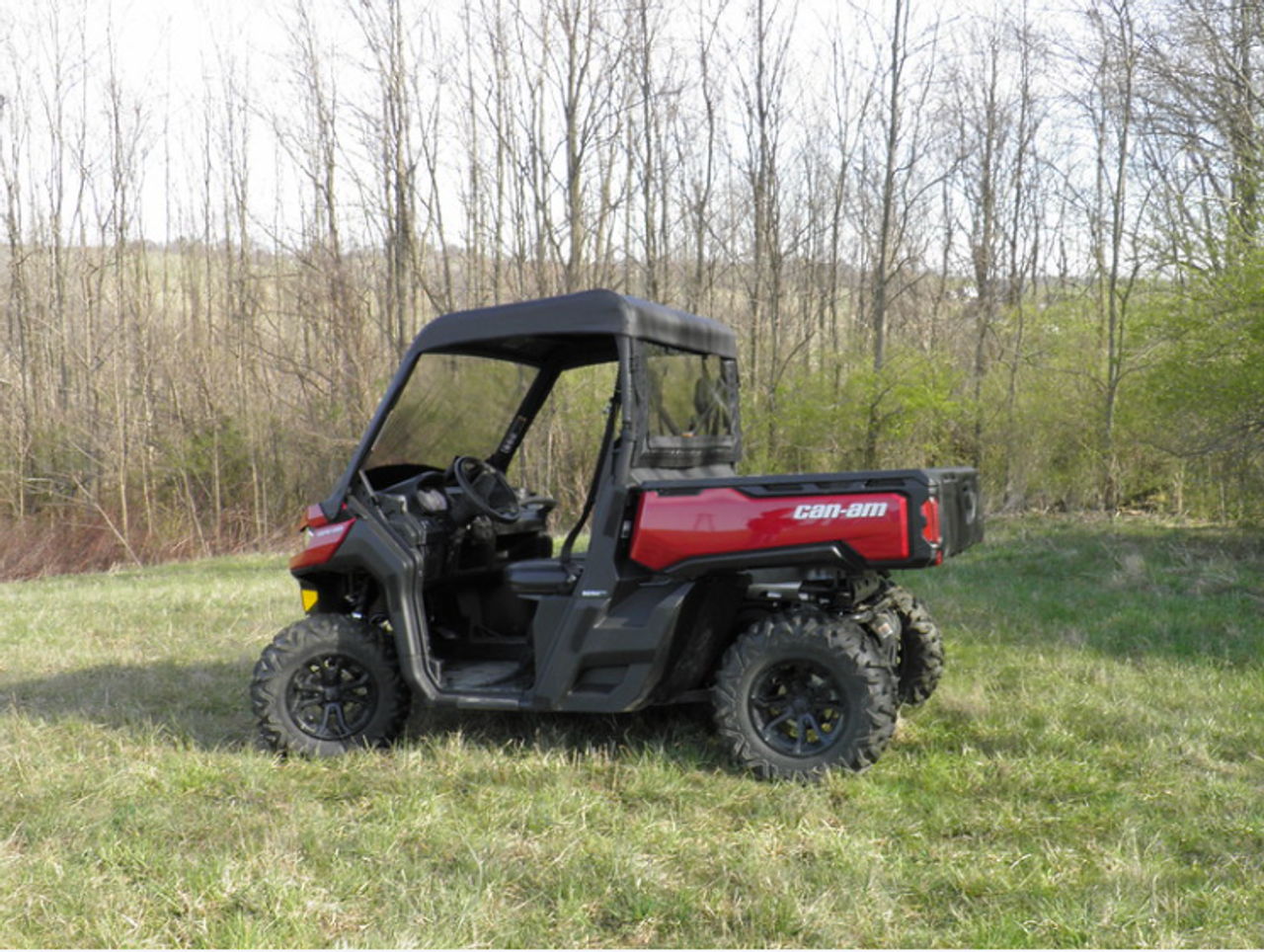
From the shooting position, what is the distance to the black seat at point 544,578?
450 centimetres

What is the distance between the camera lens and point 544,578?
4.54 m

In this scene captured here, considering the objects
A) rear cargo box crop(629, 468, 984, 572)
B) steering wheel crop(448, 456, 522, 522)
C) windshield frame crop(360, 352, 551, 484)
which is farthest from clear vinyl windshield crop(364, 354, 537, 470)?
rear cargo box crop(629, 468, 984, 572)

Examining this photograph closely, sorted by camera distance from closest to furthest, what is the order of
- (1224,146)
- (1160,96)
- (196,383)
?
1. (1224,146)
2. (1160,96)
3. (196,383)

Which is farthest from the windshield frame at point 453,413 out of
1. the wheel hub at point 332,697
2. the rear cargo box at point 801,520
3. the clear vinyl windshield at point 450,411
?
the rear cargo box at point 801,520

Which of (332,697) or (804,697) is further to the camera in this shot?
(332,697)

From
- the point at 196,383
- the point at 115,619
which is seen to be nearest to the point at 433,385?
the point at 115,619

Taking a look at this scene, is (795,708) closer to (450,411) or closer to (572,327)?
(572,327)

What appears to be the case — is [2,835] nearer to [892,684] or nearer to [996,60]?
[892,684]

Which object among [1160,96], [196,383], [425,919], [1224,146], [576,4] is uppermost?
[576,4]

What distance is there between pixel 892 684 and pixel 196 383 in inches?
601

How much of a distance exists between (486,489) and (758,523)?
1666 mm

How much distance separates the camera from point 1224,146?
460 inches

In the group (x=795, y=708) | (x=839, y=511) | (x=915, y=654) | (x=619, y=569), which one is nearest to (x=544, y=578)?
(x=619, y=569)

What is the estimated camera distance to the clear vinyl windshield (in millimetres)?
4879
